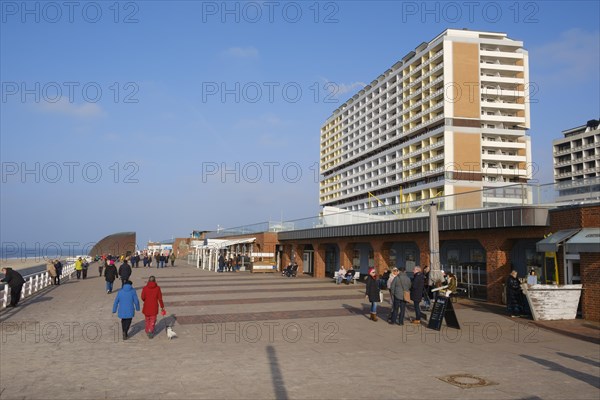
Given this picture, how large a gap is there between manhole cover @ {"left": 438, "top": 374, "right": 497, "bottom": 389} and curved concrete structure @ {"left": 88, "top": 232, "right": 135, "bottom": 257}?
225 feet

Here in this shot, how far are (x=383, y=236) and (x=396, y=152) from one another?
222 ft

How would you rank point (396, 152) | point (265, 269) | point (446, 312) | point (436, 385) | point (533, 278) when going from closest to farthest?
point (436, 385) < point (446, 312) < point (533, 278) < point (265, 269) < point (396, 152)

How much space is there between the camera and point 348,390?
23.6 ft

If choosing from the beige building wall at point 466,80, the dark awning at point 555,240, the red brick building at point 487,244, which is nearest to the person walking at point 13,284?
the red brick building at point 487,244

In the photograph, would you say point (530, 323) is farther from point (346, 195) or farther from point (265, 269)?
point (346, 195)

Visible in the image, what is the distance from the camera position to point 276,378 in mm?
7836

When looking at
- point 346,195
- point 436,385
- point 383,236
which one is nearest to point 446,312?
point 436,385

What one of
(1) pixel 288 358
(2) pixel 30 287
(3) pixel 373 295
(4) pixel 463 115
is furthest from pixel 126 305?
(4) pixel 463 115

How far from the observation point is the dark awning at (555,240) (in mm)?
14328

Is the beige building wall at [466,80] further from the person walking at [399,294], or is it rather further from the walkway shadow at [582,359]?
the walkway shadow at [582,359]

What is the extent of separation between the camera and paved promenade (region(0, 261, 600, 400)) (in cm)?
718

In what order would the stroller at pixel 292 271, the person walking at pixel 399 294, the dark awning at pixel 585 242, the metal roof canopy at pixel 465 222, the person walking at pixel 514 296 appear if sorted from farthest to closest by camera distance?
the stroller at pixel 292 271 < the metal roof canopy at pixel 465 222 < the person walking at pixel 514 296 < the person walking at pixel 399 294 < the dark awning at pixel 585 242

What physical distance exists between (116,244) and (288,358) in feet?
225

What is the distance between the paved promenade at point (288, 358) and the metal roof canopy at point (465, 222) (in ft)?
10.9
